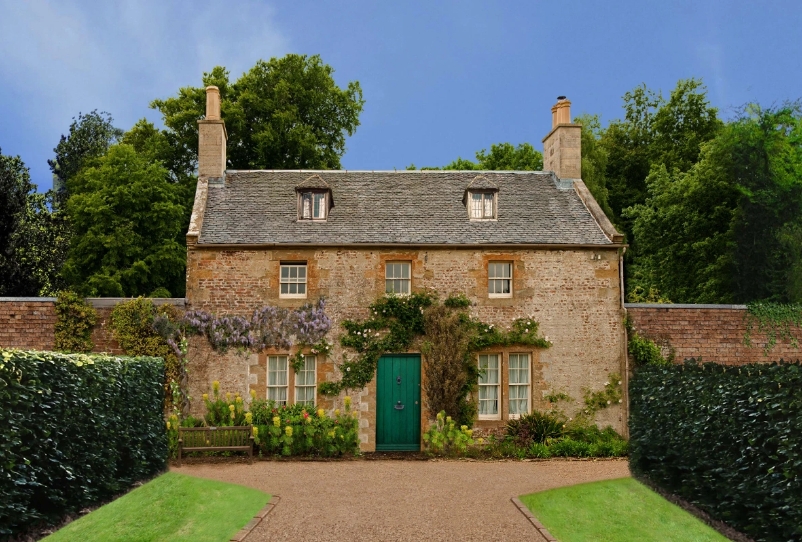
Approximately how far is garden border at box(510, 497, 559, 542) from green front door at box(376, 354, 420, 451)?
716 cm

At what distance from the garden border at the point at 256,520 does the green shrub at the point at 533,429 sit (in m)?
8.42

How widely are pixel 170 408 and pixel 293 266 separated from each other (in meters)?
4.98

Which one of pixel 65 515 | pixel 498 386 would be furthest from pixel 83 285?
pixel 65 515

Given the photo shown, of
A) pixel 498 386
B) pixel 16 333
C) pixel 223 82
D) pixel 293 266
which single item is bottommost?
pixel 498 386

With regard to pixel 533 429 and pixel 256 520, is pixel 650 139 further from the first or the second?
pixel 256 520

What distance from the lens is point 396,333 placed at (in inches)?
782

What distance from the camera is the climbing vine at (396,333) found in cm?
1972

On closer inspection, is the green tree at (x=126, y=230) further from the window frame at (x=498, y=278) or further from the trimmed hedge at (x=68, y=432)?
the trimmed hedge at (x=68, y=432)

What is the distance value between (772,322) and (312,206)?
1373 cm

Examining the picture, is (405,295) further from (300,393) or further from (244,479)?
(244,479)

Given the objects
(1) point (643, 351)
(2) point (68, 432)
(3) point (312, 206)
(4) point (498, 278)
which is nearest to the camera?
(2) point (68, 432)

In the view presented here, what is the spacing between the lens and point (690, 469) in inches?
474

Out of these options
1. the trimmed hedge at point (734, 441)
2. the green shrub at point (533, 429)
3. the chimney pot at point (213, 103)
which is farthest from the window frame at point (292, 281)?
the trimmed hedge at point (734, 441)

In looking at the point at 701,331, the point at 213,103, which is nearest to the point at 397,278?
the point at 701,331
